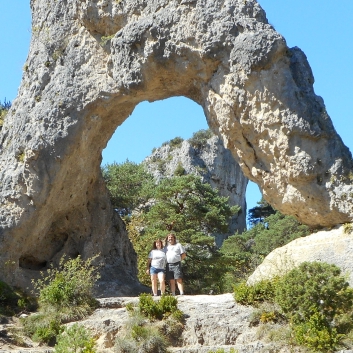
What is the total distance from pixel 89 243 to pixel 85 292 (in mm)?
4285

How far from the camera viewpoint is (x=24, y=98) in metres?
17.6

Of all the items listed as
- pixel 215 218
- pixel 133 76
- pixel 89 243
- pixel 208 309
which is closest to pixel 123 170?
pixel 215 218

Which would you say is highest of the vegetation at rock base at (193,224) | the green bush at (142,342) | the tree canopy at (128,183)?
the tree canopy at (128,183)

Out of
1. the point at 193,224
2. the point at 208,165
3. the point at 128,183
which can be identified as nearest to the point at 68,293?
the point at 193,224

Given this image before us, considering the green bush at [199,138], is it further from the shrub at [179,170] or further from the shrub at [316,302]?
the shrub at [316,302]

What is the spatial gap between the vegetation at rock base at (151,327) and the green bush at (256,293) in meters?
1.36

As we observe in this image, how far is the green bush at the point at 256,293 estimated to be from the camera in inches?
520

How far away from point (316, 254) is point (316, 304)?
270 cm

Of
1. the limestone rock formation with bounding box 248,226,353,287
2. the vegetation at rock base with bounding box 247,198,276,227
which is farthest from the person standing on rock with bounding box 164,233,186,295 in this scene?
the vegetation at rock base with bounding box 247,198,276,227

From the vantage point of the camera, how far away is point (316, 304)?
1155 centimetres

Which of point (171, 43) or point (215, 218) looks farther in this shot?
point (215, 218)

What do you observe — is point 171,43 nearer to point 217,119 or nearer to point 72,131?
point 217,119

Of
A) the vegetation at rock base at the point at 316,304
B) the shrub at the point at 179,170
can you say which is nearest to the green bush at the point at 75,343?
the vegetation at rock base at the point at 316,304

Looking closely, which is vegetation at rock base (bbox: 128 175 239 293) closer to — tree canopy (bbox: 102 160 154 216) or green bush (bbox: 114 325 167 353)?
tree canopy (bbox: 102 160 154 216)
